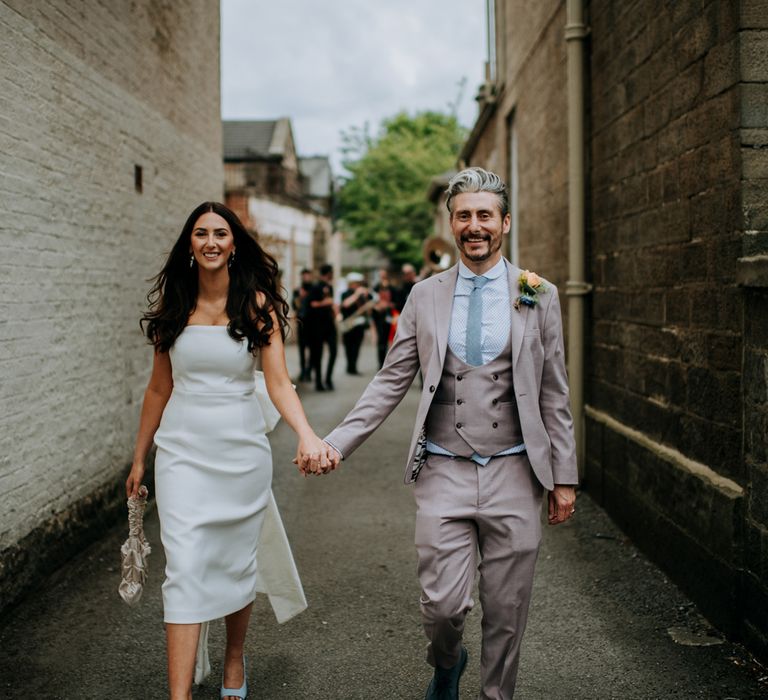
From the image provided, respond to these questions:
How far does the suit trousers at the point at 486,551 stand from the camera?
3311 millimetres

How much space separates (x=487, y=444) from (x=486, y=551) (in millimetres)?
411

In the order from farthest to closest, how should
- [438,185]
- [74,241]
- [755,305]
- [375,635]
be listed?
[438,185] → [74,241] → [375,635] → [755,305]

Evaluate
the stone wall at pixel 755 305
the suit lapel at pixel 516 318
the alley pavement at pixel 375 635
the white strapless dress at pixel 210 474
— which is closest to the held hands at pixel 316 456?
the white strapless dress at pixel 210 474

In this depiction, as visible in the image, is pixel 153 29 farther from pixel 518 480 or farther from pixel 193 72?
pixel 518 480

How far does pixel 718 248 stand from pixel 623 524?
237cm

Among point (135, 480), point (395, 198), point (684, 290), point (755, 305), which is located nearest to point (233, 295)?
point (135, 480)

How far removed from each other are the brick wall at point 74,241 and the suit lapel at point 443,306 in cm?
273

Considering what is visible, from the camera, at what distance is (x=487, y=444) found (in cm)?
333

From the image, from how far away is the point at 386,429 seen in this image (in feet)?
36.9

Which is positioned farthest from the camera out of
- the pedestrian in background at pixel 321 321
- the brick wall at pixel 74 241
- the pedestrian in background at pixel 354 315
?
the pedestrian in background at pixel 354 315

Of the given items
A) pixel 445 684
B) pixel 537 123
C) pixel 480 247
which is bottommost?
pixel 445 684

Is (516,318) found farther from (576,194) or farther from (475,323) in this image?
(576,194)

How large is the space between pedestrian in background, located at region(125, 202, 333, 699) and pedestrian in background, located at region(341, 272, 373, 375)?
13.1 metres

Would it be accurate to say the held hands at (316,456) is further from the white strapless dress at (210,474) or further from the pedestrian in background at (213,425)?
the white strapless dress at (210,474)
